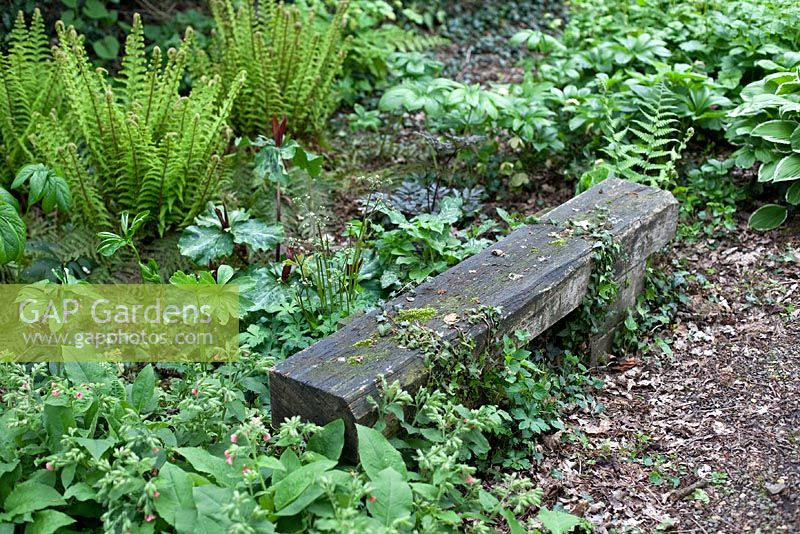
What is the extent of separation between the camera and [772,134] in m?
4.09

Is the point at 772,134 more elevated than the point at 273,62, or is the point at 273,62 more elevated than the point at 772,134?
the point at 273,62

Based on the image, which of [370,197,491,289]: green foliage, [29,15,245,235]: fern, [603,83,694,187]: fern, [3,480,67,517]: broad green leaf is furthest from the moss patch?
[603,83,694,187]: fern

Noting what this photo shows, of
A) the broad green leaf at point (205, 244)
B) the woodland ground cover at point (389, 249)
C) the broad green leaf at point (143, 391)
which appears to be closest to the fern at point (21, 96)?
the woodland ground cover at point (389, 249)

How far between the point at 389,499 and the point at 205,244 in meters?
1.80

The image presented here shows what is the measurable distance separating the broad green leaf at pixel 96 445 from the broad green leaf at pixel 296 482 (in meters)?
0.52

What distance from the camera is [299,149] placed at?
3.88 metres

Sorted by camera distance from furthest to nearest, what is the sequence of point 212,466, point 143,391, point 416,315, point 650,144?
point 650,144 < point 416,315 < point 143,391 < point 212,466

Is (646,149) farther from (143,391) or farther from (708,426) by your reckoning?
(143,391)

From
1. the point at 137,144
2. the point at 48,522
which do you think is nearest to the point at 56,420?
the point at 48,522

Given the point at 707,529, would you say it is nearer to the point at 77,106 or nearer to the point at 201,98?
the point at 201,98

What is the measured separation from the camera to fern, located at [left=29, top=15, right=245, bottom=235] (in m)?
4.00

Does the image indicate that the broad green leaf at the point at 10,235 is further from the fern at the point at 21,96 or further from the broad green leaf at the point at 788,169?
the broad green leaf at the point at 788,169

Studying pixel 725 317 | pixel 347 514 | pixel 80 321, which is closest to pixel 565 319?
pixel 725 317

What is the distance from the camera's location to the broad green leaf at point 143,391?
9.37 ft
